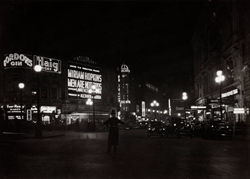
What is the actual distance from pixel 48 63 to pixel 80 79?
10.8m

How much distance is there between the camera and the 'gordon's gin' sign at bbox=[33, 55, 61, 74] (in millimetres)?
67750

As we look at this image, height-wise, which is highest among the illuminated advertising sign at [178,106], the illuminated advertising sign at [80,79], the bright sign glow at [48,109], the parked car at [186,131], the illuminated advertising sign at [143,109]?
the illuminated advertising sign at [80,79]

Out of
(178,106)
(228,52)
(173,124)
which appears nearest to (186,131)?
(173,124)

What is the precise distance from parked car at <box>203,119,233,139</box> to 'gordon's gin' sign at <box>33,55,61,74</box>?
47.7 meters

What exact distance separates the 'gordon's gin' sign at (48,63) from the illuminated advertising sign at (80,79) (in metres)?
3.95

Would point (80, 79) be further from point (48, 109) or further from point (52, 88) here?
point (48, 109)

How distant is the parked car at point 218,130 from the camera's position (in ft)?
85.2

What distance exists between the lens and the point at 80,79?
78.9 meters

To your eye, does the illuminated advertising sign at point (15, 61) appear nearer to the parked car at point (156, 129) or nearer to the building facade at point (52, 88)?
the building facade at point (52, 88)

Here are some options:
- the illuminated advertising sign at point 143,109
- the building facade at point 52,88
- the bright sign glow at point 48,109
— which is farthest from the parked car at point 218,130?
the illuminated advertising sign at point 143,109

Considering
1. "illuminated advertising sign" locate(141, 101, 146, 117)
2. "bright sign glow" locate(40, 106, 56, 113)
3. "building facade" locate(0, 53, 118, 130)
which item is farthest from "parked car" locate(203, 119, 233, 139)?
"illuminated advertising sign" locate(141, 101, 146, 117)

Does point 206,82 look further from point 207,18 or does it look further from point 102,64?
point 102,64

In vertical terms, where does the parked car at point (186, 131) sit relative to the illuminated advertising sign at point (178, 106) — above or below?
below

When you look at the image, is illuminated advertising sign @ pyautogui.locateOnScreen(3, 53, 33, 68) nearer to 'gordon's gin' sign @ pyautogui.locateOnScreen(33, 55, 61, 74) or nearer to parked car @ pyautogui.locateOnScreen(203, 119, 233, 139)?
'gordon's gin' sign @ pyautogui.locateOnScreen(33, 55, 61, 74)
